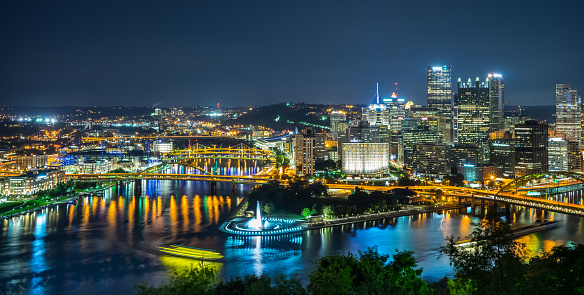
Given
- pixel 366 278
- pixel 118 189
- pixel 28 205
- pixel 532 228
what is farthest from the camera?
pixel 118 189

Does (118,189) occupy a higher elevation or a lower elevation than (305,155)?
lower

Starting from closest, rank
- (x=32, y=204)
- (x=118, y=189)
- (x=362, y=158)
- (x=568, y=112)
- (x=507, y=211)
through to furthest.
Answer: (x=507, y=211), (x=32, y=204), (x=118, y=189), (x=362, y=158), (x=568, y=112)

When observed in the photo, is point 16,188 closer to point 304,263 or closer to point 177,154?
point 304,263

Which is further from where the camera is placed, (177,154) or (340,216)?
(177,154)

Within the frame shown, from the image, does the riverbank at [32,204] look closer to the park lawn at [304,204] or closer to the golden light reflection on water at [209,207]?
the golden light reflection on water at [209,207]

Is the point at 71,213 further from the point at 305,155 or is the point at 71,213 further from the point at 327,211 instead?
the point at 305,155

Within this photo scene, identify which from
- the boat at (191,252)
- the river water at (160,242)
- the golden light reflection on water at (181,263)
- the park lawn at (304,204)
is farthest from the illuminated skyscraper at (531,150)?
the golden light reflection on water at (181,263)

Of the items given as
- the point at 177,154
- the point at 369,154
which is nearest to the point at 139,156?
the point at 177,154

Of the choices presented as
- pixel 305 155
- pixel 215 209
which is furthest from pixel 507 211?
pixel 305 155
